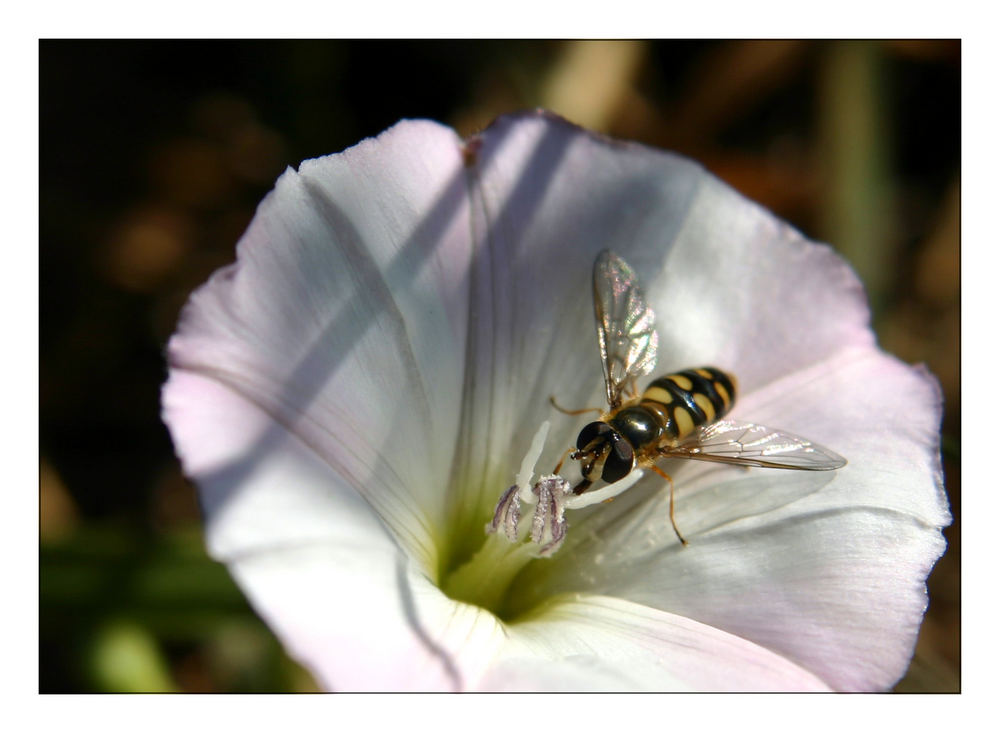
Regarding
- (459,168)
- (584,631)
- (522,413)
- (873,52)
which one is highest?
(873,52)

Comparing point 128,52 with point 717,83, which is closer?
point 128,52

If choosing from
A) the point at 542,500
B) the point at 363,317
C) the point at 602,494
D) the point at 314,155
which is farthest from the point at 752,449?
the point at 314,155

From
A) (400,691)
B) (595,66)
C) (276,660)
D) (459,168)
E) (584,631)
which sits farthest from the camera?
(595,66)

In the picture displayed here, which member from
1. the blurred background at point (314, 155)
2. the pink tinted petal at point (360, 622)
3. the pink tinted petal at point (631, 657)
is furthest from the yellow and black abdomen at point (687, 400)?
the blurred background at point (314, 155)

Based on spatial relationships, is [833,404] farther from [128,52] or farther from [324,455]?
[128,52]

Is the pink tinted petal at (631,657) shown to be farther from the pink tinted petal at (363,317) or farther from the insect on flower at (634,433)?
the pink tinted petal at (363,317)

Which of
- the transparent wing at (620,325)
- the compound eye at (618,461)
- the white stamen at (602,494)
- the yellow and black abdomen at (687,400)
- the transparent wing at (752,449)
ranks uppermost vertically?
the transparent wing at (620,325)

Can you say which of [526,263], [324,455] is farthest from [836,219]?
[324,455]
